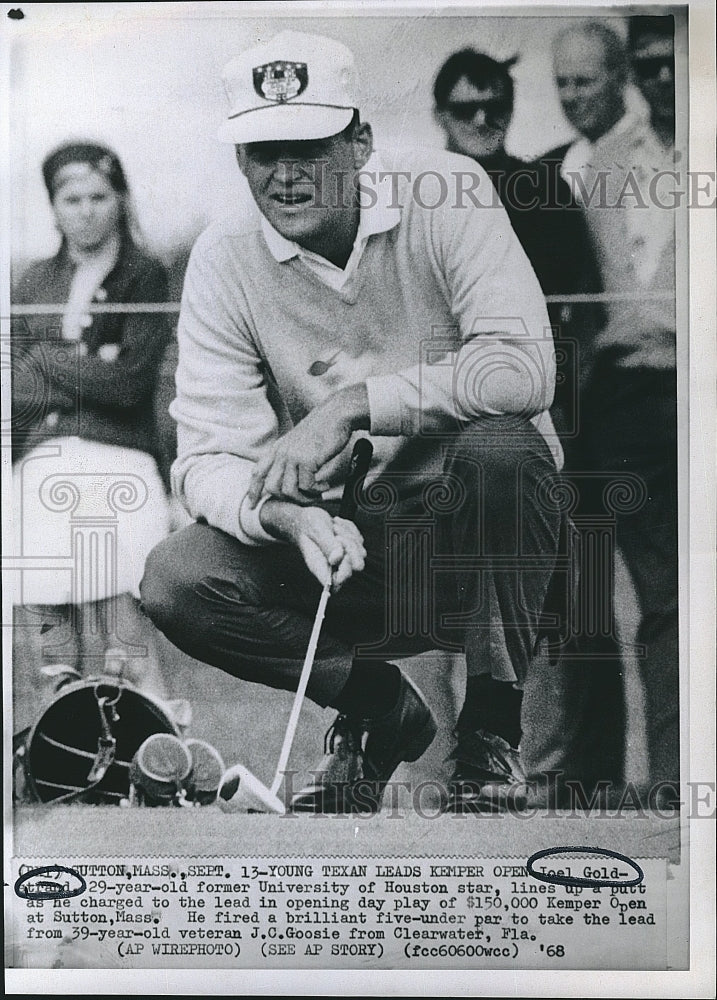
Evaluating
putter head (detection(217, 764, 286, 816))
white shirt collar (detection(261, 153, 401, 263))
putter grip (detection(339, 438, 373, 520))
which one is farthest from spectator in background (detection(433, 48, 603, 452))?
putter head (detection(217, 764, 286, 816))

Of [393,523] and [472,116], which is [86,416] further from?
[472,116]

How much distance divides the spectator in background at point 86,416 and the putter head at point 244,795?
7.7 inches

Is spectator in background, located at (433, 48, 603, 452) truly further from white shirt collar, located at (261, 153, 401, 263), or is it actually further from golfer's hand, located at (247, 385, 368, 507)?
golfer's hand, located at (247, 385, 368, 507)

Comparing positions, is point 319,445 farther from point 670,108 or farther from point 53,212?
point 670,108

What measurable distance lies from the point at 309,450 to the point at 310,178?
1.29 feet

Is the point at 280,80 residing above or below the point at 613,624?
above

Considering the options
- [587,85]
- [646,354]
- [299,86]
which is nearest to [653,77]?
[587,85]

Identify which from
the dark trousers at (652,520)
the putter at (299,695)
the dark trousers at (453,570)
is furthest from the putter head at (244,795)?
the dark trousers at (652,520)

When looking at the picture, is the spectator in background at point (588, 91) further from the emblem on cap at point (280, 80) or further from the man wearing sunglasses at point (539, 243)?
the emblem on cap at point (280, 80)

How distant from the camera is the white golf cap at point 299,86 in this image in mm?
1217

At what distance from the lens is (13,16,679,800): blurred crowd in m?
1.21

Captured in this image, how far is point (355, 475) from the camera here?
3.99ft

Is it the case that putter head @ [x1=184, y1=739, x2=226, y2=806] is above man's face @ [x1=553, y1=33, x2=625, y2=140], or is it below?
below

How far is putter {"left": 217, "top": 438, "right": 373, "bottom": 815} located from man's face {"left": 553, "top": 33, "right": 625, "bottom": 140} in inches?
22.0
